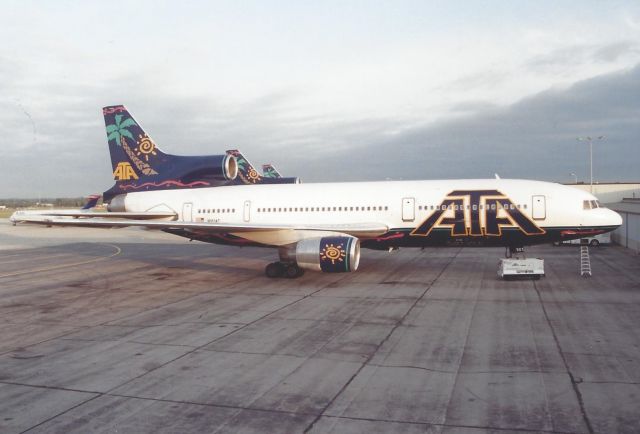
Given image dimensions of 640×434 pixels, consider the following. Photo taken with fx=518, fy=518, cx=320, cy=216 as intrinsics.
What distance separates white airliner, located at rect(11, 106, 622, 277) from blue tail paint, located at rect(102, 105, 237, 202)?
108 inches

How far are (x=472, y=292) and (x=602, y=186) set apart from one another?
4936 centimetres

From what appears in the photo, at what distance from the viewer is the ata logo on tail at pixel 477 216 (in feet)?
69.9

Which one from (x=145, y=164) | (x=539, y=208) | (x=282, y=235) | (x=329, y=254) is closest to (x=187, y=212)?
(x=145, y=164)

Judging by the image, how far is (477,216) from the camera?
2142 cm

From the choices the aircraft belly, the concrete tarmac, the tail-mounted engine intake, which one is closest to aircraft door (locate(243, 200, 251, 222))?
the aircraft belly

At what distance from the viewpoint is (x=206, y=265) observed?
1099 inches

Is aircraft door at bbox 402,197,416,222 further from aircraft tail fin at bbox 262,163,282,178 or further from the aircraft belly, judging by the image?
aircraft tail fin at bbox 262,163,282,178

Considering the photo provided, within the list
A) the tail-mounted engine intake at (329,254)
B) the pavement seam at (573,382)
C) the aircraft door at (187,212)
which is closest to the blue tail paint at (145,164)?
the aircraft door at (187,212)

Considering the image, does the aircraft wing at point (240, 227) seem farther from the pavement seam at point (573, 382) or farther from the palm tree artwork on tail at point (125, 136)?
the pavement seam at point (573, 382)

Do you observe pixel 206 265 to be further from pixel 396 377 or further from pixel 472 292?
pixel 396 377

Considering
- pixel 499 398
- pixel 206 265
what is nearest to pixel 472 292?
pixel 499 398

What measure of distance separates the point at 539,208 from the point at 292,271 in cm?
1058

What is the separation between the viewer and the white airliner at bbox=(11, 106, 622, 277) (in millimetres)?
21016

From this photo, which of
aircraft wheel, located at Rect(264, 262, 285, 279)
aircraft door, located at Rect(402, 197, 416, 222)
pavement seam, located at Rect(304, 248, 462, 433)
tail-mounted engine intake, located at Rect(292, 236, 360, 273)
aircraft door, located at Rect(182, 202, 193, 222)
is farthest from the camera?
aircraft door, located at Rect(182, 202, 193, 222)
